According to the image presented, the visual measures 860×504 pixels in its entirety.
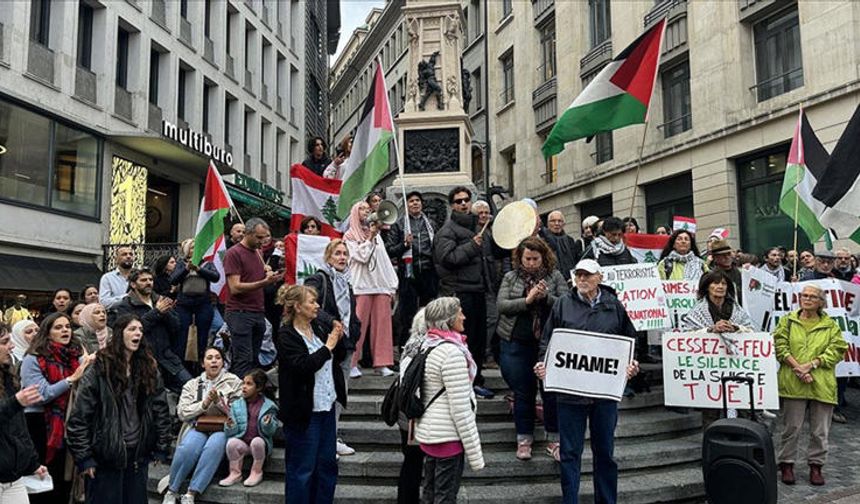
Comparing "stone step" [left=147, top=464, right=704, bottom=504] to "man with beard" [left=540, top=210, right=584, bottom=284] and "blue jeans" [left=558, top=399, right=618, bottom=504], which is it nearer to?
"blue jeans" [left=558, top=399, right=618, bottom=504]

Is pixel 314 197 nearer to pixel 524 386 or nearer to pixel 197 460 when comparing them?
pixel 197 460

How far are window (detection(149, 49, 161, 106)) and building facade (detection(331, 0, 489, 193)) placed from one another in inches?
311

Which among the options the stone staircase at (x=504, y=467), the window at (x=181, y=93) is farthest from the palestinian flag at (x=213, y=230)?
the window at (x=181, y=93)

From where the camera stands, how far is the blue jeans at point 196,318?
25.5 feet

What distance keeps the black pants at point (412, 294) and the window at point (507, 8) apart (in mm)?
25214

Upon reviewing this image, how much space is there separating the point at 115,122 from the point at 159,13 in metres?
5.10

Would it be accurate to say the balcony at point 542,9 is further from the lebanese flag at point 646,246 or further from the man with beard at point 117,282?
the man with beard at point 117,282

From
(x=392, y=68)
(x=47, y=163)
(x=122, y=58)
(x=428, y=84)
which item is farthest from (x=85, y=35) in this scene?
(x=392, y=68)

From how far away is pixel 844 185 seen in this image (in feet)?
20.3

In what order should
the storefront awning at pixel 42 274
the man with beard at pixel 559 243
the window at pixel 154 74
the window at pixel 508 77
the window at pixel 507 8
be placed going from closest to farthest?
the man with beard at pixel 559 243 → the storefront awning at pixel 42 274 → the window at pixel 154 74 → the window at pixel 507 8 → the window at pixel 508 77

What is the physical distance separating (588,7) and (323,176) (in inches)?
745

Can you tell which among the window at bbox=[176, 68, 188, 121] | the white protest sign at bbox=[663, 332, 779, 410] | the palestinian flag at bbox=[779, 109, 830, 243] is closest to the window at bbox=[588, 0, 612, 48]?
the palestinian flag at bbox=[779, 109, 830, 243]

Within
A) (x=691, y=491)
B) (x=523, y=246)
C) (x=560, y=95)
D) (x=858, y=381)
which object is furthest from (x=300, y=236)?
(x=560, y=95)

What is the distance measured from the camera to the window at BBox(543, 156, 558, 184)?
26.8 meters
